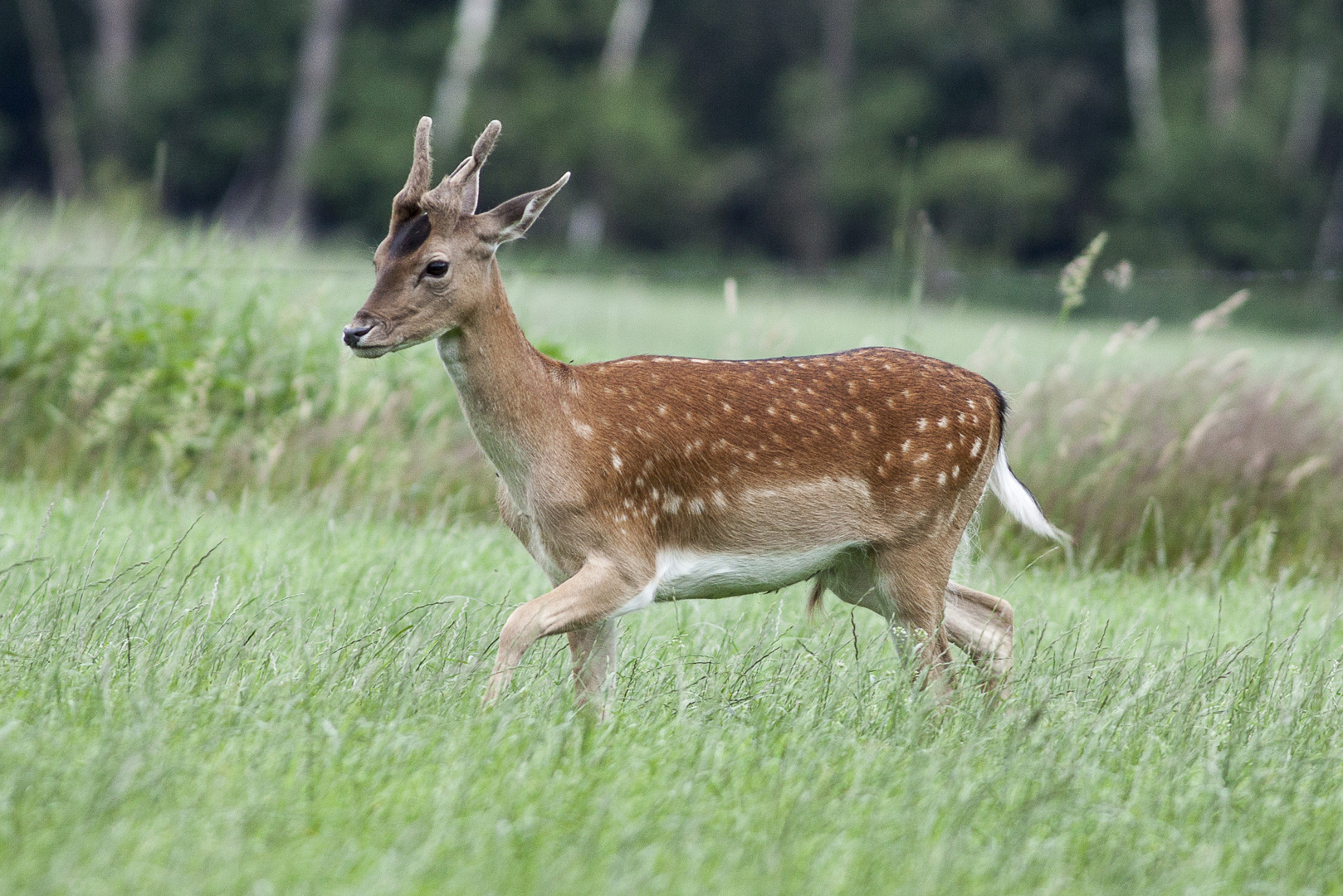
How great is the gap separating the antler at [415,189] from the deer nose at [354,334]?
353 millimetres

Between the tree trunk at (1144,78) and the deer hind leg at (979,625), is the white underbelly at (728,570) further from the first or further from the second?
the tree trunk at (1144,78)

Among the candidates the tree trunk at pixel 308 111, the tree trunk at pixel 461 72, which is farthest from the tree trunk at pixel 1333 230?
the tree trunk at pixel 308 111

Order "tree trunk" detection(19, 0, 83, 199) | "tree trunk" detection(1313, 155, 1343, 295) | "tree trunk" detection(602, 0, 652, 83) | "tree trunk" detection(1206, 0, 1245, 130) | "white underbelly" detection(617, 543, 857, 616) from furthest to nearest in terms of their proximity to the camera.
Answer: "tree trunk" detection(602, 0, 652, 83)
"tree trunk" detection(1206, 0, 1245, 130)
"tree trunk" detection(1313, 155, 1343, 295)
"tree trunk" detection(19, 0, 83, 199)
"white underbelly" detection(617, 543, 857, 616)

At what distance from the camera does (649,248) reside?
3656 centimetres

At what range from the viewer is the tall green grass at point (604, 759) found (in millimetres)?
3082

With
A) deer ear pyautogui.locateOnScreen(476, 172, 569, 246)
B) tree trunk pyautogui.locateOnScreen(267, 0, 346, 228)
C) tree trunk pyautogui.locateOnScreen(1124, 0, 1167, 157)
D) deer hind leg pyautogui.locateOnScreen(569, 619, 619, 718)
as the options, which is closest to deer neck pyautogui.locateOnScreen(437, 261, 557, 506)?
deer ear pyautogui.locateOnScreen(476, 172, 569, 246)

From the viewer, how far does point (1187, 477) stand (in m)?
7.61

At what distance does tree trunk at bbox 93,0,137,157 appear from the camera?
29.9 metres

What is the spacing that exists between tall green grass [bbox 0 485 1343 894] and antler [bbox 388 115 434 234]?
3.65 ft

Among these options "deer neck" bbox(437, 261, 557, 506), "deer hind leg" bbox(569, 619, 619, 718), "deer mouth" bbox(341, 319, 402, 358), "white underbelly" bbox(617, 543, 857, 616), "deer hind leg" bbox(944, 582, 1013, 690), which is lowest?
"deer hind leg" bbox(944, 582, 1013, 690)

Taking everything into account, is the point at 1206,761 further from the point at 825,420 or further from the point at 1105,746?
the point at 825,420

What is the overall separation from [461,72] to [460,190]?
2548cm

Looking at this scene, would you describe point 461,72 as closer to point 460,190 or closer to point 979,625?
point 979,625

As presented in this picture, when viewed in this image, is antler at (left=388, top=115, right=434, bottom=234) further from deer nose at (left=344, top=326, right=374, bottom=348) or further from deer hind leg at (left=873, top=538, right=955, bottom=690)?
deer hind leg at (left=873, top=538, right=955, bottom=690)
